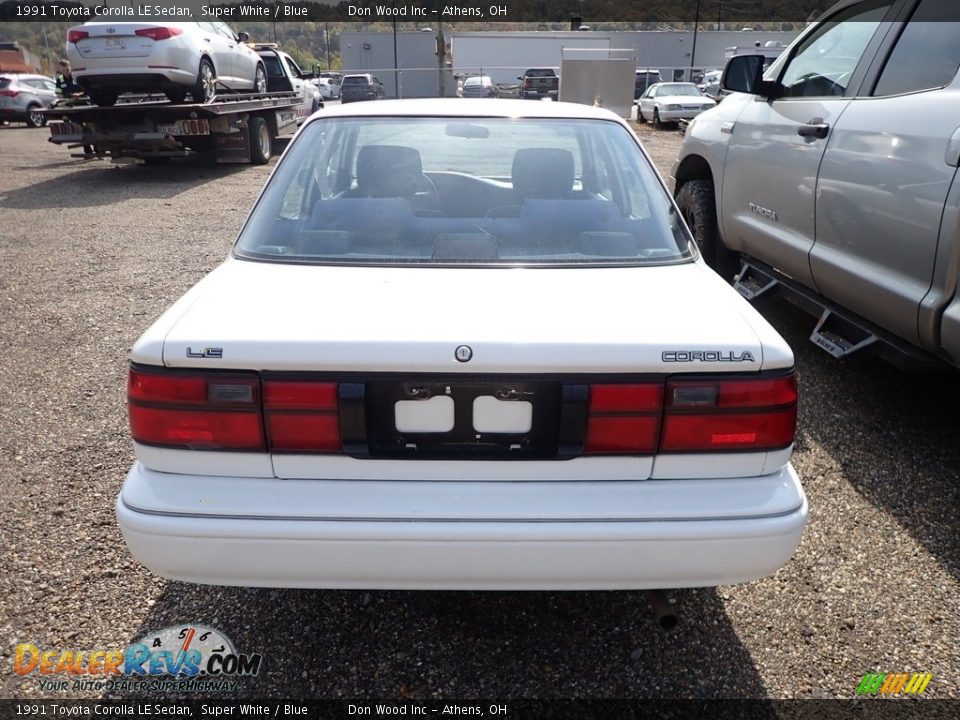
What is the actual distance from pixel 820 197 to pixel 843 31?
1.13m

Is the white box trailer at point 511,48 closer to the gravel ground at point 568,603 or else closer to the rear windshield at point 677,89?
the rear windshield at point 677,89

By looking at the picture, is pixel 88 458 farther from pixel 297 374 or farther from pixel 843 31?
pixel 843 31

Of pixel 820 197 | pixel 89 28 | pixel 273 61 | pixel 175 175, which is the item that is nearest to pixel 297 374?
pixel 820 197

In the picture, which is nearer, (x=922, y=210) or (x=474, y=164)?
(x=922, y=210)

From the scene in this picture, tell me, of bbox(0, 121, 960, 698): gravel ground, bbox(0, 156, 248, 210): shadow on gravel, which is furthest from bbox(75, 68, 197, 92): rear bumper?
bbox(0, 121, 960, 698): gravel ground

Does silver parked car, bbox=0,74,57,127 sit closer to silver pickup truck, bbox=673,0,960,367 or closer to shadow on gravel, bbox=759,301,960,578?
silver pickup truck, bbox=673,0,960,367

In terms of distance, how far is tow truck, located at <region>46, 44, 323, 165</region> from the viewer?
10.8 meters

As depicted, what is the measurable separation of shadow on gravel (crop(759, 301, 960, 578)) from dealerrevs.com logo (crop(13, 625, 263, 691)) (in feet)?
8.13

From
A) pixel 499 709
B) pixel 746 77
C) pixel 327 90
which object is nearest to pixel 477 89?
pixel 327 90

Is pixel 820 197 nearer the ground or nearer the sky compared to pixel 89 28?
nearer the ground

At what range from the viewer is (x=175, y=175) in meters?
12.3

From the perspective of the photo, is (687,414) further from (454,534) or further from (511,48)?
(511,48)

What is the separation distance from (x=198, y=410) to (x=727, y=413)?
4.35ft

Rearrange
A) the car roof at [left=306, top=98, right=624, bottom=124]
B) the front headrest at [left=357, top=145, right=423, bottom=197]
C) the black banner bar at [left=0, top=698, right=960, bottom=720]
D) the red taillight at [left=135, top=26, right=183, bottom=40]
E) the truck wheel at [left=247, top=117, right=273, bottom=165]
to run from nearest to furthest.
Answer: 1. the black banner bar at [left=0, top=698, right=960, bottom=720]
2. the front headrest at [left=357, top=145, right=423, bottom=197]
3. the car roof at [left=306, top=98, right=624, bottom=124]
4. the red taillight at [left=135, top=26, right=183, bottom=40]
5. the truck wheel at [left=247, top=117, right=273, bottom=165]
